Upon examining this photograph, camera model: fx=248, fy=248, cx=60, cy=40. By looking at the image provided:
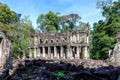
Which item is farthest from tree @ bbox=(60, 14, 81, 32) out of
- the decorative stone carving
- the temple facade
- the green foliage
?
the decorative stone carving

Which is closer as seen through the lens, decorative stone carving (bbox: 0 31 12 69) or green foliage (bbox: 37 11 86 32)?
decorative stone carving (bbox: 0 31 12 69)

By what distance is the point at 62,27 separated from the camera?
66062 millimetres

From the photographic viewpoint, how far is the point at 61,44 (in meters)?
49.5

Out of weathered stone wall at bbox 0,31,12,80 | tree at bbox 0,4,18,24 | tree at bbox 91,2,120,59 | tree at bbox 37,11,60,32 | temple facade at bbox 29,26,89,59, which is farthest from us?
tree at bbox 37,11,60,32

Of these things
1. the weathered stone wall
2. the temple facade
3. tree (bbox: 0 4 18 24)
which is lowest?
the weathered stone wall

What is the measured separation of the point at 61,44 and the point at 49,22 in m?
13.7

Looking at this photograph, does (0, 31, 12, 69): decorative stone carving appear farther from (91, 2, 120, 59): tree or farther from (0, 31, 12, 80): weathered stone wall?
(91, 2, 120, 59): tree

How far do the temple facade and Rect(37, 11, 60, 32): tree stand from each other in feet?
31.2

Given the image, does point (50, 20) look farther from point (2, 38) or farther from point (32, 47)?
point (2, 38)

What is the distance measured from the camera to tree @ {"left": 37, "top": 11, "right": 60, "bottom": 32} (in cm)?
6225

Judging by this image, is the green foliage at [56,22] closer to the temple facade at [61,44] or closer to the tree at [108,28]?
the temple facade at [61,44]

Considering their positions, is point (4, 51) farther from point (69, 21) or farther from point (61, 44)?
point (69, 21)

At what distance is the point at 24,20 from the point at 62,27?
19.0m

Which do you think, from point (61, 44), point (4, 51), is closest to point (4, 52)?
point (4, 51)
